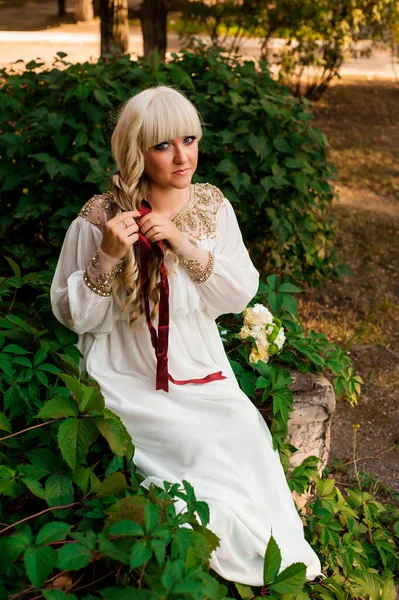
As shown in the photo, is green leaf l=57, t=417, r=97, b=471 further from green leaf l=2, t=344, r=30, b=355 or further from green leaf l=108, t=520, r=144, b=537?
green leaf l=2, t=344, r=30, b=355

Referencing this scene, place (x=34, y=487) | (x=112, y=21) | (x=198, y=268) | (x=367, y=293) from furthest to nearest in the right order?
(x=112, y=21) → (x=367, y=293) → (x=198, y=268) → (x=34, y=487)

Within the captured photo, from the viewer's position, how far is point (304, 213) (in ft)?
16.0

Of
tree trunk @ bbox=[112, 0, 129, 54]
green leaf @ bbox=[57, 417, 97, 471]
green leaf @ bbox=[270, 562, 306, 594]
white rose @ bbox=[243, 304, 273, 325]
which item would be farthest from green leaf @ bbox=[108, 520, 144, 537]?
tree trunk @ bbox=[112, 0, 129, 54]

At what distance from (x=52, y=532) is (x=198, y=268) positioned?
1.10 metres

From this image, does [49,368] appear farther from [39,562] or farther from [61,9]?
[61,9]

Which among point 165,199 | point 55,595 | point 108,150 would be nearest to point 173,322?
point 165,199

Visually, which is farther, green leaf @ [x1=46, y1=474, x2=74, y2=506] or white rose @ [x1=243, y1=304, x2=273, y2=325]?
white rose @ [x1=243, y1=304, x2=273, y2=325]

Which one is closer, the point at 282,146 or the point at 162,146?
the point at 162,146

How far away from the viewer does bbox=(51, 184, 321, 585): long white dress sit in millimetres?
2334

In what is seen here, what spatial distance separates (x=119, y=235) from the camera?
237cm

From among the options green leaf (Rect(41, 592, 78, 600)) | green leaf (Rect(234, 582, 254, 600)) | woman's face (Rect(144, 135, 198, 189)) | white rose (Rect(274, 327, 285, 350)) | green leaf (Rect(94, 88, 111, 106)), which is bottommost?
green leaf (Rect(234, 582, 254, 600))

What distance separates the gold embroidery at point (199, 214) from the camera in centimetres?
270

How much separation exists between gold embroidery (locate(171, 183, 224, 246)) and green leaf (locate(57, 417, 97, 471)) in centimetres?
86

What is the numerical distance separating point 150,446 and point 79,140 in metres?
2.26
